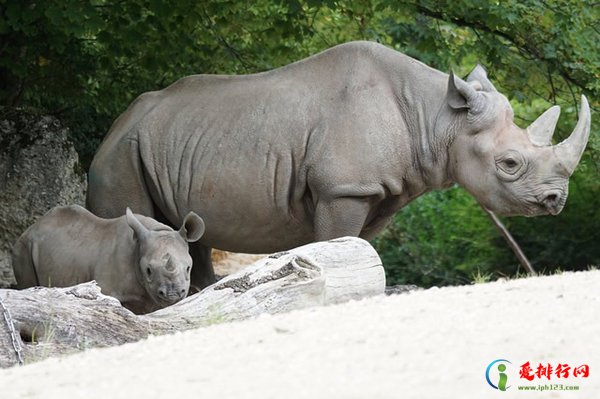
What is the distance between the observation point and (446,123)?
989 cm

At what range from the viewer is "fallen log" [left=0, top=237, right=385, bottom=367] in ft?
23.0

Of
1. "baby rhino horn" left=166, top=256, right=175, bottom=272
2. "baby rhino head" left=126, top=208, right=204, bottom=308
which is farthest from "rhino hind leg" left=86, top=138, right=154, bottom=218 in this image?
"baby rhino horn" left=166, top=256, right=175, bottom=272

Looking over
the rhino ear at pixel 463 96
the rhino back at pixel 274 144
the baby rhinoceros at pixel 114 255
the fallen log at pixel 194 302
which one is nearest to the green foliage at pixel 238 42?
the rhino back at pixel 274 144

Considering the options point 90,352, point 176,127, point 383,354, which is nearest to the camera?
point 383,354

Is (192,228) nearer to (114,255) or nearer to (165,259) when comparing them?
(165,259)

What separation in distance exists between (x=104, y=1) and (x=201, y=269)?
3.21m

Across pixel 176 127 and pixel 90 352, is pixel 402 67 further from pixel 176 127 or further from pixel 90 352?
pixel 90 352

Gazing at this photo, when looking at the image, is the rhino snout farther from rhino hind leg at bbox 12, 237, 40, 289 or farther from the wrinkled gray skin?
rhino hind leg at bbox 12, 237, 40, 289

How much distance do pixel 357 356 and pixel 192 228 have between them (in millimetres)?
4488

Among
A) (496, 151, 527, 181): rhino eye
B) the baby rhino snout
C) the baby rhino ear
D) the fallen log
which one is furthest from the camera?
(496, 151, 527, 181): rhino eye

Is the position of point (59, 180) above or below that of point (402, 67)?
below

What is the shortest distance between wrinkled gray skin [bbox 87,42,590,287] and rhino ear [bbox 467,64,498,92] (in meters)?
0.01

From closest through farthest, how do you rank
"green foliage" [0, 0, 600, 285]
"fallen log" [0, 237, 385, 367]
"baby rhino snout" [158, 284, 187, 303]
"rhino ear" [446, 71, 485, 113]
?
"fallen log" [0, 237, 385, 367], "baby rhino snout" [158, 284, 187, 303], "rhino ear" [446, 71, 485, 113], "green foliage" [0, 0, 600, 285]

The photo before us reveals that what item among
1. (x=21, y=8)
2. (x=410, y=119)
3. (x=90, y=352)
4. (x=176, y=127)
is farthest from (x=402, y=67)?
(x=90, y=352)
